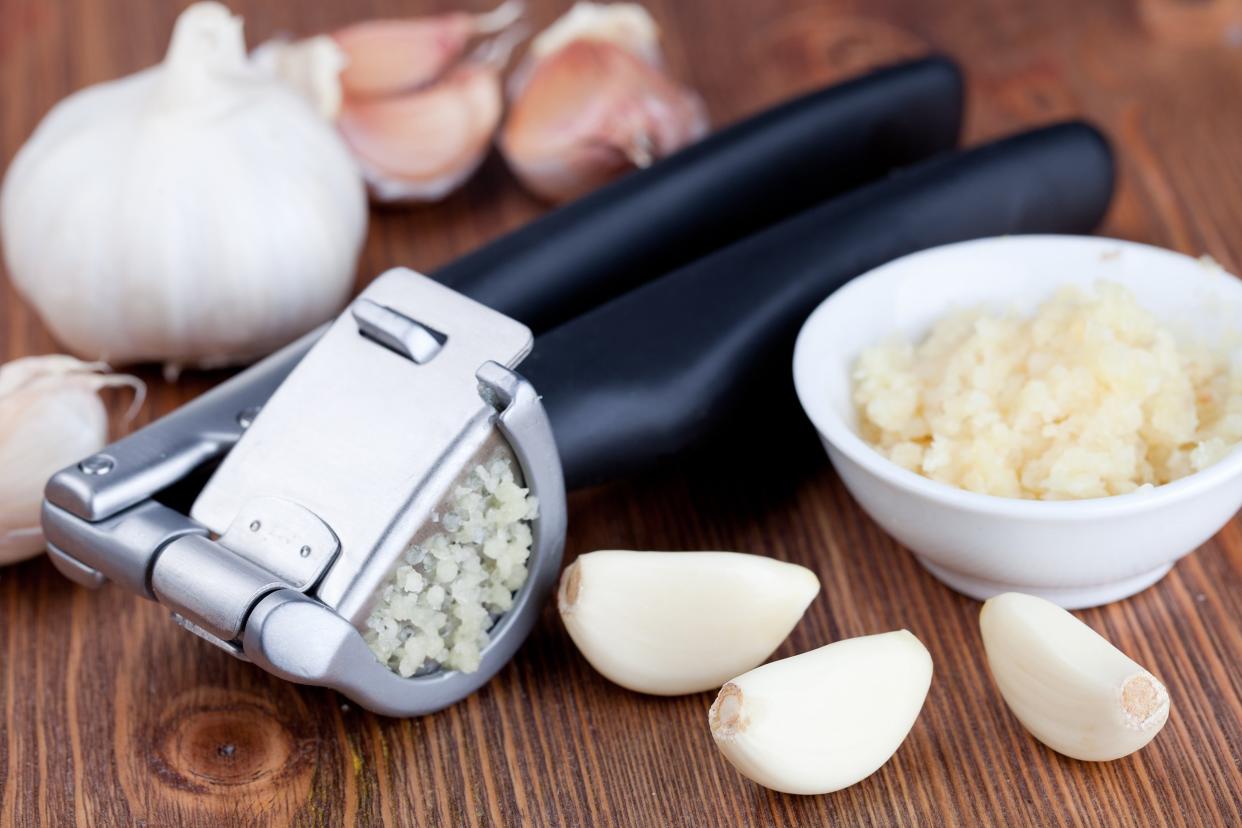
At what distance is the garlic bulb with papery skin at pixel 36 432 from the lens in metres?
1.08

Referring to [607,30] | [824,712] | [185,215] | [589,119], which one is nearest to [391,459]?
[824,712]

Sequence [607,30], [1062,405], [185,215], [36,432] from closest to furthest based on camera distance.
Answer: [1062,405] < [36,432] < [185,215] < [607,30]

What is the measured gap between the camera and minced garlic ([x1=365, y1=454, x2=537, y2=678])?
0.91 metres

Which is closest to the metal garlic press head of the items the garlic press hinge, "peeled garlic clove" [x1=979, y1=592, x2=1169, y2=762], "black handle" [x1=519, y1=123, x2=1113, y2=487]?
the garlic press hinge

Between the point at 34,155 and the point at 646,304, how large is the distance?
618 millimetres

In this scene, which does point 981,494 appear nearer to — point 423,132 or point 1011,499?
point 1011,499

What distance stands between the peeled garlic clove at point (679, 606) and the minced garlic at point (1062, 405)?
15 cm

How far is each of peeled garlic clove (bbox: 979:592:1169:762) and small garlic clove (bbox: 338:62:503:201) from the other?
2.72 feet

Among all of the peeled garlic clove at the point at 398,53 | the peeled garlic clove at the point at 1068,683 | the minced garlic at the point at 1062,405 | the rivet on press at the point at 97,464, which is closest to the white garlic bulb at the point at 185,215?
the peeled garlic clove at the point at 398,53

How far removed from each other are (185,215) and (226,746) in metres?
0.49

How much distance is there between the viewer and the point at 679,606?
3.15 feet

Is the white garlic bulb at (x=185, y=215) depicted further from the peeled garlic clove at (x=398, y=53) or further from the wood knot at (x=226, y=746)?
the wood knot at (x=226, y=746)

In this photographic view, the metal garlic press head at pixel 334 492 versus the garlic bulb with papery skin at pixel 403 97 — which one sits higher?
the metal garlic press head at pixel 334 492

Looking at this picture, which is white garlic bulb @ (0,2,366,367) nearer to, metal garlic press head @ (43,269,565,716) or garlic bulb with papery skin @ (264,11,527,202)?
garlic bulb with papery skin @ (264,11,527,202)
